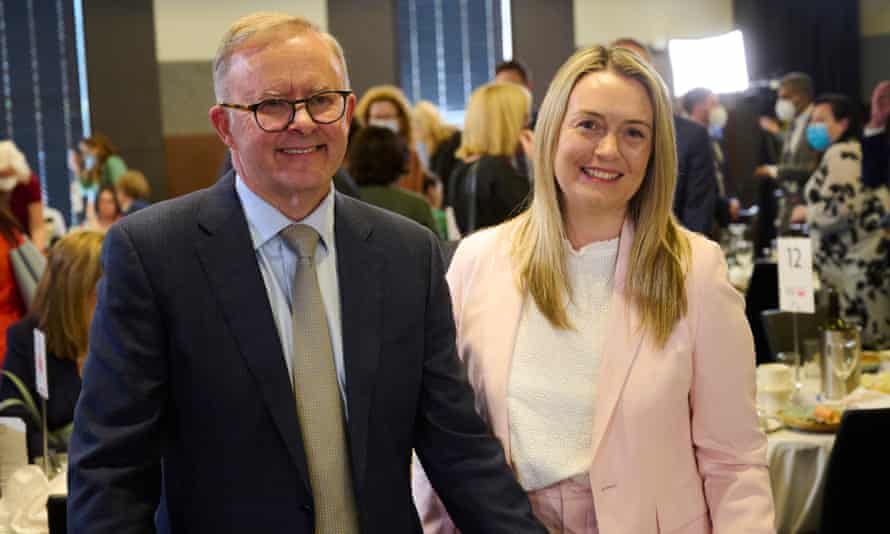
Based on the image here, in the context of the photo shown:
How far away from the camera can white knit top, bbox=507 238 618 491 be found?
201 cm

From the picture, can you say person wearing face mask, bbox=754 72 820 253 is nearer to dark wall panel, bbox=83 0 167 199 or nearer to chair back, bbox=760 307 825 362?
chair back, bbox=760 307 825 362

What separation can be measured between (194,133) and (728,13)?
611 centimetres

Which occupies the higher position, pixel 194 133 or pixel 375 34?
pixel 375 34

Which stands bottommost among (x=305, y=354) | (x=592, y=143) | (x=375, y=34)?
(x=305, y=354)

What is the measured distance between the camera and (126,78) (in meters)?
12.2

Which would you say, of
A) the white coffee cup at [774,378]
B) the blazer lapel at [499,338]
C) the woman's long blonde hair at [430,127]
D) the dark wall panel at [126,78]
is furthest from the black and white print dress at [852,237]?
the dark wall panel at [126,78]

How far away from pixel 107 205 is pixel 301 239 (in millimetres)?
7076

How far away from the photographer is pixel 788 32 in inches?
492

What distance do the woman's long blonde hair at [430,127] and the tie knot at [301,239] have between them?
18.6 ft

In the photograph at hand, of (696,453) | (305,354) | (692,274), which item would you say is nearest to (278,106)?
(305,354)

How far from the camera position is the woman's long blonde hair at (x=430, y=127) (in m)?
7.40

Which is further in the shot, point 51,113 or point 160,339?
point 51,113

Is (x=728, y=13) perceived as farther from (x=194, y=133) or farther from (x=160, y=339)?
(x=160, y=339)

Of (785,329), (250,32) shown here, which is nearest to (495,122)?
(785,329)
